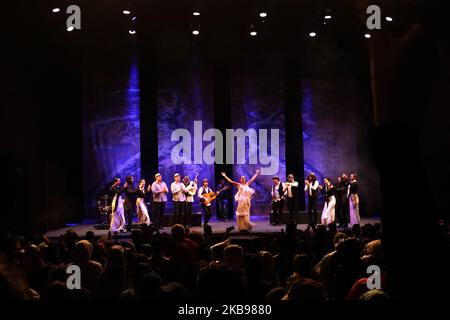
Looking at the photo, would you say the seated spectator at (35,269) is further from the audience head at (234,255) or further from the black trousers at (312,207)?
the black trousers at (312,207)

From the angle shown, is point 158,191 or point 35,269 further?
point 158,191

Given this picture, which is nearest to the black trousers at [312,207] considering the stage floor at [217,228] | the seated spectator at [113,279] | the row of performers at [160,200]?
the stage floor at [217,228]

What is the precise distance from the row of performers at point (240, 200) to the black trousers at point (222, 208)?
118cm

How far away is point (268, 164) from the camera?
19.5 m

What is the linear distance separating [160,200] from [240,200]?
8.85 feet

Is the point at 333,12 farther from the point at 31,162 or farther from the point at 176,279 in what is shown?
the point at 176,279

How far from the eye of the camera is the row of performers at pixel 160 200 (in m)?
14.1

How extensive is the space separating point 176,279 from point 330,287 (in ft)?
4.74

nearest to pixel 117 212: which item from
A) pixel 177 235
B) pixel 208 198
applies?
pixel 208 198

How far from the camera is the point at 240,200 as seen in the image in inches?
563

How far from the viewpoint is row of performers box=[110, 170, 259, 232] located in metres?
14.1

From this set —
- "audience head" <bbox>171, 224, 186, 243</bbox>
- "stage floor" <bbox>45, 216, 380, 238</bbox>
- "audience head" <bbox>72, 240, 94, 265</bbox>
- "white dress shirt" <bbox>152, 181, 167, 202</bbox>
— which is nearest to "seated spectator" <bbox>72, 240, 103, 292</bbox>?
"audience head" <bbox>72, 240, 94, 265</bbox>

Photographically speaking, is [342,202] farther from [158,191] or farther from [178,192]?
[158,191]
